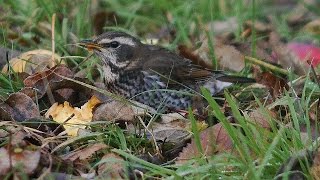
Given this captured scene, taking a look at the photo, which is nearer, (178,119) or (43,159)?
(43,159)

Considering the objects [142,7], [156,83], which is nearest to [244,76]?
[156,83]

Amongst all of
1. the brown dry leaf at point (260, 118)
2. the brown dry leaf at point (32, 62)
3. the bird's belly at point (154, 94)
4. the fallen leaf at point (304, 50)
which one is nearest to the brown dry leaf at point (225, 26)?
the fallen leaf at point (304, 50)

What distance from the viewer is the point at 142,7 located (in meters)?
9.38

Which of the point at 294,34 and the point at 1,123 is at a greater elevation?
the point at 1,123

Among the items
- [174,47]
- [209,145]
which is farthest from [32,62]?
[209,145]

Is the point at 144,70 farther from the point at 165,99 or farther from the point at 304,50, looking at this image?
the point at 304,50

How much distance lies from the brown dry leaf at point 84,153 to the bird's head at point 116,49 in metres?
1.95

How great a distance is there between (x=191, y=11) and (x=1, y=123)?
3839 millimetres

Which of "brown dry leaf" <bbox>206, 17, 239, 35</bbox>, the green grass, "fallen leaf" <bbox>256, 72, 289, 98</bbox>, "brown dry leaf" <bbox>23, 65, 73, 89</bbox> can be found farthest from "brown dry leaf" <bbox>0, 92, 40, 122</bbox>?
"brown dry leaf" <bbox>206, 17, 239, 35</bbox>

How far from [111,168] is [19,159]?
49 cm

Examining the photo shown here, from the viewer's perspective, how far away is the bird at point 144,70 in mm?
6836

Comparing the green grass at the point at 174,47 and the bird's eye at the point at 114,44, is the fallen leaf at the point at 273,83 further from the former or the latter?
the bird's eye at the point at 114,44

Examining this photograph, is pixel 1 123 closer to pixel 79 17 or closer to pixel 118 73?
pixel 118 73

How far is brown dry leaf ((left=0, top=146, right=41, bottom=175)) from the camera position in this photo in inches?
180
